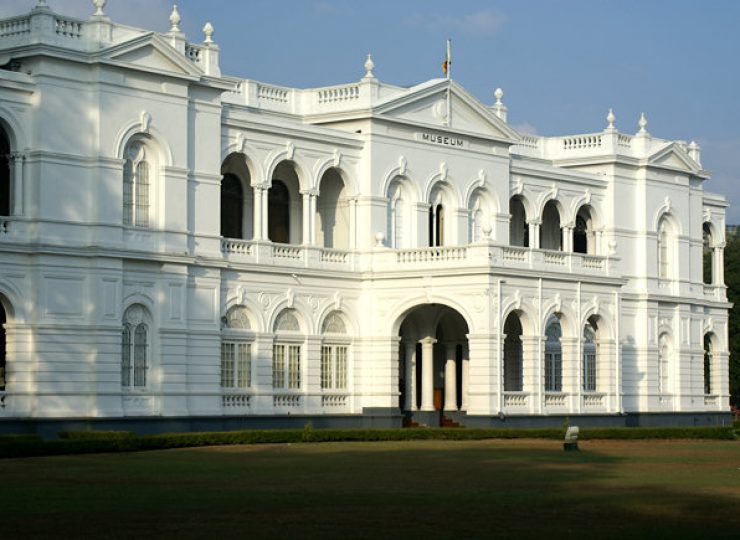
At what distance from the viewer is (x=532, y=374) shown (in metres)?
68.4

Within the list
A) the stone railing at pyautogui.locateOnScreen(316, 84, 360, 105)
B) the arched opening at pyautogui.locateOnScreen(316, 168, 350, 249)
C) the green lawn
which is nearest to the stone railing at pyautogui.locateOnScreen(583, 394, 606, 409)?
the arched opening at pyautogui.locateOnScreen(316, 168, 350, 249)

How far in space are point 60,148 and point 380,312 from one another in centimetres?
1704

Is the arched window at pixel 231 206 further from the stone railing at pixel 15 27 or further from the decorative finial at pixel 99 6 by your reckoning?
the stone railing at pixel 15 27

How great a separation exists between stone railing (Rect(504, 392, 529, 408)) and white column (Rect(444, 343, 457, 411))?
527cm

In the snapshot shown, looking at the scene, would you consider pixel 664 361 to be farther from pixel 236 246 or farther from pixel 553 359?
pixel 236 246

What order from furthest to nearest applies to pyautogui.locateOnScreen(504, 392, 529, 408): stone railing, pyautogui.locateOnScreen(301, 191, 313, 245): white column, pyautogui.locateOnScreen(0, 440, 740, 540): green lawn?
pyautogui.locateOnScreen(301, 191, 313, 245): white column, pyautogui.locateOnScreen(504, 392, 529, 408): stone railing, pyautogui.locateOnScreen(0, 440, 740, 540): green lawn

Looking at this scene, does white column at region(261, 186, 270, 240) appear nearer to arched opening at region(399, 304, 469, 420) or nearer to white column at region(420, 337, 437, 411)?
arched opening at region(399, 304, 469, 420)

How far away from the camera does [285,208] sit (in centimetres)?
7069

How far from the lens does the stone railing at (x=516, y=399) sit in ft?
220

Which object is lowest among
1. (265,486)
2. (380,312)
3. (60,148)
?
(265,486)

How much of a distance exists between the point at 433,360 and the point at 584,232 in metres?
14.6

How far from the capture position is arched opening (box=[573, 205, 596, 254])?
83.6m

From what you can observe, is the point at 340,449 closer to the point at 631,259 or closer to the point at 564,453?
the point at 564,453

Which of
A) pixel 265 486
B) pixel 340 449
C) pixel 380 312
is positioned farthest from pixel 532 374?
pixel 265 486
